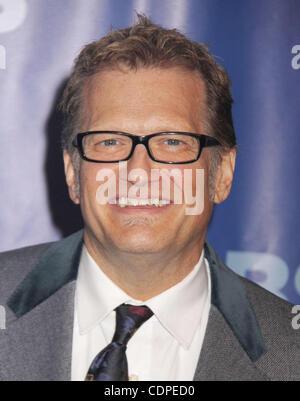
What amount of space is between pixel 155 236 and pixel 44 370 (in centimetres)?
48

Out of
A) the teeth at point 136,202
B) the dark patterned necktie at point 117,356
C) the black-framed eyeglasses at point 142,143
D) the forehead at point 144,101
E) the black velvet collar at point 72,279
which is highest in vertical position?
the forehead at point 144,101

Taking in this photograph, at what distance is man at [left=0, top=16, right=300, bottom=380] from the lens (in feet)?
4.87

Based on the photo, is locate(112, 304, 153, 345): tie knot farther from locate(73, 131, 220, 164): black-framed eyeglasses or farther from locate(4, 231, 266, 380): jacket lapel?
locate(73, 131, 220, 164): black-framed eyeglasses

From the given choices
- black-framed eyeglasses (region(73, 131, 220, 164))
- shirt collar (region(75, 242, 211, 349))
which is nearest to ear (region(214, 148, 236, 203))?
black-framed eyeglasses (region(73, 131, 220, 164))

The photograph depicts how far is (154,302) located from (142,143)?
480 mm

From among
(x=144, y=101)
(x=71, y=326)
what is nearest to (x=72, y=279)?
(x=71, y=326)

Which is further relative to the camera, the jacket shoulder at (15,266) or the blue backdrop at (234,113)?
the blue backdrop at (234,113)

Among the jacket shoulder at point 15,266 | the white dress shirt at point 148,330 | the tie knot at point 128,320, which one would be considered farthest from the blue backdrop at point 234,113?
the tie knot at point 128,320

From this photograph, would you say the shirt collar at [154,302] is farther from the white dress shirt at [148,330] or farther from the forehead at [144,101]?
the forehead at [144,101]

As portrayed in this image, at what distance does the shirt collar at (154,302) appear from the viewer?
155 centimetres

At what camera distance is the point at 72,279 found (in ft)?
5.29

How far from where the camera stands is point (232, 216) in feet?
6.92

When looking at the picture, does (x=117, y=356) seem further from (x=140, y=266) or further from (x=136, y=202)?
(x=136, y=202)
